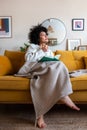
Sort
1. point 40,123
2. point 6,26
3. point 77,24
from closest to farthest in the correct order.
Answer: point 40,123 → point 77,24 → point 6,26

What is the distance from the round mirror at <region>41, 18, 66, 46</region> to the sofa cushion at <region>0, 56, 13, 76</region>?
1508 mm

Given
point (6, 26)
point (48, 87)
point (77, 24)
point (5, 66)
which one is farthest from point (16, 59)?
point (77, 24)

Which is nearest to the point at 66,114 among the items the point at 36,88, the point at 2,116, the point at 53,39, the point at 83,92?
the point at 83,92

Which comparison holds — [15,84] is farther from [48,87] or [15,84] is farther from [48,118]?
[48,118]

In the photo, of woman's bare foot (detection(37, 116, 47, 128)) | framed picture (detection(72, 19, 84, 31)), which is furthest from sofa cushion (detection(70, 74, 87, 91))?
framed picture (detection(72, 19, 84, 31))

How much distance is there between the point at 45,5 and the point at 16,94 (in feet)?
7.91

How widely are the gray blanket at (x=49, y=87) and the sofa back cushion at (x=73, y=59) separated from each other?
679mm

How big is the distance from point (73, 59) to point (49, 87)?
992 millimetres

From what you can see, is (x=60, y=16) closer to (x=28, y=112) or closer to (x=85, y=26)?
(x=85, y=26)

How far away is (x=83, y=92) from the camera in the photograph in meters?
2.70

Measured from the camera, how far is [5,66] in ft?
10.3

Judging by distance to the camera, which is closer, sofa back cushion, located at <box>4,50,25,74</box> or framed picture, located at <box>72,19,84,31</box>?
sofa back cushion, located at <box>4,50,25,74</box>

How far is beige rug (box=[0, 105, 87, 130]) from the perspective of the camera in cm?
246

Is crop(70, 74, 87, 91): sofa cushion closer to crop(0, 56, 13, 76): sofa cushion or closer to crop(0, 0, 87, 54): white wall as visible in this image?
crop(0, 56, 13, 76): sofa cushion
